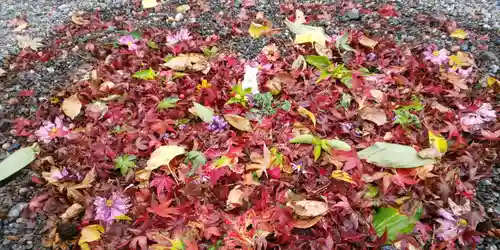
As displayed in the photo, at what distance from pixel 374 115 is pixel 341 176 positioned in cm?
51

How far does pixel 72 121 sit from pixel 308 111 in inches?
51.8

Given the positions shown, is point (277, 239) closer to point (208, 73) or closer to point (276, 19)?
point (208, 73)

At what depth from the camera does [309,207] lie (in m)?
1.80

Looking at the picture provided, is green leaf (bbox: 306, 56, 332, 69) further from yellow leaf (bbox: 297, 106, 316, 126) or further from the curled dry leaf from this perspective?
the curled dry leaf

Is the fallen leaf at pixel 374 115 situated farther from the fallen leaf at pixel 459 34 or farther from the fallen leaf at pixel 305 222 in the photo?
the fallen leaf at pixel 459 34

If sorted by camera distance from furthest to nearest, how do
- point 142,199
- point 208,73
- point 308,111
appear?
point 208,73 < point 308,111 < point 142,199

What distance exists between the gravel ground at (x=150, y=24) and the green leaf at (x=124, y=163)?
41 cm

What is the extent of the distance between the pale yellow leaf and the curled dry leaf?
830mm

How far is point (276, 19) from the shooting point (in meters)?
3.11

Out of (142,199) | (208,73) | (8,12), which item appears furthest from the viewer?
(8,12)

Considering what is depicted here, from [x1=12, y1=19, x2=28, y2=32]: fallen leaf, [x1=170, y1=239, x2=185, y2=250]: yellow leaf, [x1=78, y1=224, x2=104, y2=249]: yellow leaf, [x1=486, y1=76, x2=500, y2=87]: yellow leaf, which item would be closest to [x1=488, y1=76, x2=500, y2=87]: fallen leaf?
[x1=486, y1=76, x2=500, y2=87]: yellow leaf

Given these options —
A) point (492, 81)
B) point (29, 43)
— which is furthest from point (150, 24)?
point (492, 81)

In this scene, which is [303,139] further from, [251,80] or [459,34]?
[459,34]

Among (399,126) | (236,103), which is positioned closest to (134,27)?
(236,103)
